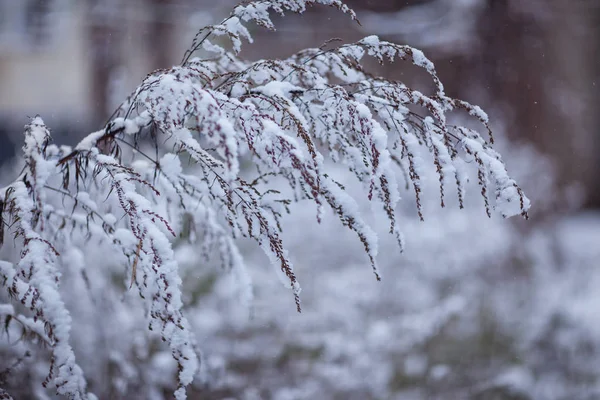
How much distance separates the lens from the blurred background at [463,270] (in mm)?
3742

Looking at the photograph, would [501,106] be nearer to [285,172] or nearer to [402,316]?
[402,316]

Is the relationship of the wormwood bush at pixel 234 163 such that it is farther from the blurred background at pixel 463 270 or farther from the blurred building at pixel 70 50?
the blurred building at pixel 70 50

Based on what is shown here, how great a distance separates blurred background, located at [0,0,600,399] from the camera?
147 inches

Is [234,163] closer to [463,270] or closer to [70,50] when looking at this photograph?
[463,270]

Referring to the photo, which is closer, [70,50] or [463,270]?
[463,270]

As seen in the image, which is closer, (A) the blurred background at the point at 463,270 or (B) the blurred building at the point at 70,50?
(A) the blurred background at the point at 463,270

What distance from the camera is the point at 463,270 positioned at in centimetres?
568

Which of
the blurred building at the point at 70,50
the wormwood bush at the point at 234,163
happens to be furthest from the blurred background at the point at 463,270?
the blurred building at the point at 70,50

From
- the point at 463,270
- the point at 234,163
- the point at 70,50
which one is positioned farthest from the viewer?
the point at 70,50

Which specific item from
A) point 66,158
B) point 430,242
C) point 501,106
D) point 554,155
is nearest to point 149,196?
point 66,158

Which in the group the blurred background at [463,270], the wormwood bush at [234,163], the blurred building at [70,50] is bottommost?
the wormwood bush at [234,163]

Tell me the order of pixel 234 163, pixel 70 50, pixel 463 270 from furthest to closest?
pixel 70 50
pixel 463 270
pixel 234 163

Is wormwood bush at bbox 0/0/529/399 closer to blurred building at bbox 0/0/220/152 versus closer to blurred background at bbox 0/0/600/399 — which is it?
blurred background at bbox 0/0/600/399

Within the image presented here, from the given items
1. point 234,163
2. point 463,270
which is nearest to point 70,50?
point 463,270
